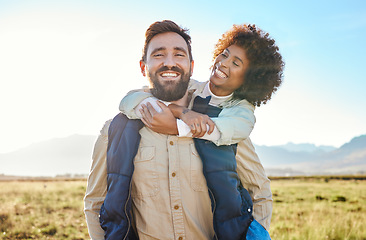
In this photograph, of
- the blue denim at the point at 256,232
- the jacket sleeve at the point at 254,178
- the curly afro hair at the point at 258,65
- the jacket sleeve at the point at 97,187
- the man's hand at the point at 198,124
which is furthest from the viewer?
the curly afro hair at the point at 258,65

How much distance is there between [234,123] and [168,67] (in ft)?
2.61

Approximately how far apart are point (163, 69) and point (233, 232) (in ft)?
4.88

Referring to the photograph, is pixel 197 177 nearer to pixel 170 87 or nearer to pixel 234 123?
pixel 234 123

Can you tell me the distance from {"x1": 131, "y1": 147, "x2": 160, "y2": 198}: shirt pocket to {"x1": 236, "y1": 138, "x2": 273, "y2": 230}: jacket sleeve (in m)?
0.73

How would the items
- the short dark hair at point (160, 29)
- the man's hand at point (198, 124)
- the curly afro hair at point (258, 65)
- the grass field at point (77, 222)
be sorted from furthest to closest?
1. the grass field at point (77, 222)
2. the curly afro hair at point (258, 65)
3. the short dark hair at point (160, 29)
4. the man's hand at point (198, 124)

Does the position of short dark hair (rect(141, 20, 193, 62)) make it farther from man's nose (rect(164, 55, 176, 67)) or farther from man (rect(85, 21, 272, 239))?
man (rect(85, 21, 272, 239))

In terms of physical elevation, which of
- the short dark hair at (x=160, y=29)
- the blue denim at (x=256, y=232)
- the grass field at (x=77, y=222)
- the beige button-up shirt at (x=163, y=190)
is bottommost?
the grass field at (x=77, y=222)

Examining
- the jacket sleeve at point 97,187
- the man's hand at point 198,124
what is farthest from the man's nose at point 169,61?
the jacket sleeve at point 97,187

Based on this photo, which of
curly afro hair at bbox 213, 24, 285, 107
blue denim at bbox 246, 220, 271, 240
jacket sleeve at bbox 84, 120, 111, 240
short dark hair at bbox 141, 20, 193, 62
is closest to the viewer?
blue denim at bbox 246, 220, 271, 240

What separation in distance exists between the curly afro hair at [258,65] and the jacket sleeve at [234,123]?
0.44 m

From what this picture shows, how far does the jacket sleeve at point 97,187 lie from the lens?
105 inches

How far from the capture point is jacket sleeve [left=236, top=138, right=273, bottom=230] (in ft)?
9.20

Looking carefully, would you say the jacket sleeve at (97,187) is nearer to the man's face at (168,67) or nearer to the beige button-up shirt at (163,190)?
the beige button-up shirt at (163,190)

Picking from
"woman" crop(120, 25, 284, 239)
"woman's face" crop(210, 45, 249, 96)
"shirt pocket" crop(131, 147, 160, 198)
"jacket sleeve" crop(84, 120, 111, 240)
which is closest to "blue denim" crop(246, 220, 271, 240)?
"woman" crop(120, 25, 284, 239)
